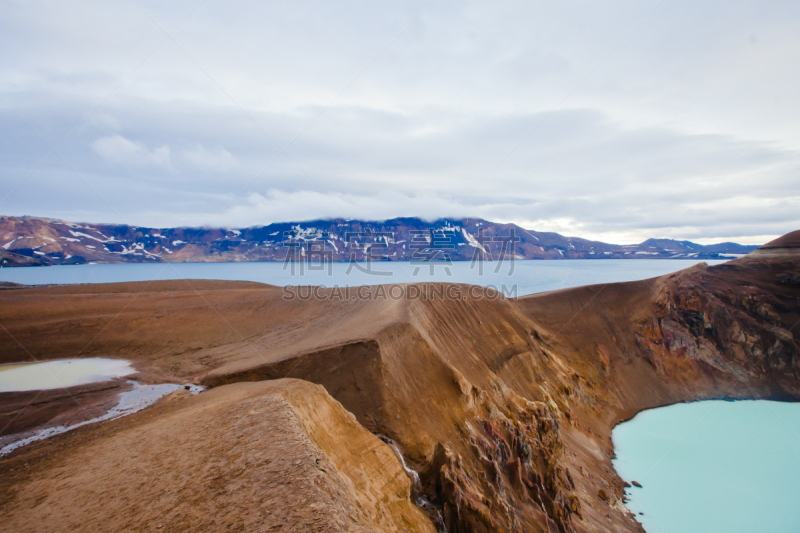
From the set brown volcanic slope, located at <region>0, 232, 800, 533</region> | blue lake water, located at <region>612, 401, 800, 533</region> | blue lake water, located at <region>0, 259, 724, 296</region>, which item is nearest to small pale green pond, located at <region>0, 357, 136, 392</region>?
brown volcanic slope, located at <region>0, 232, 800, 533</region>

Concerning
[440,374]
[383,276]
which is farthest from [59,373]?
[383,276]

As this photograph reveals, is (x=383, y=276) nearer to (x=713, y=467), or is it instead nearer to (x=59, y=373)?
(x=59, y=373)

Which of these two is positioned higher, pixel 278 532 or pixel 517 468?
pixel 278 532

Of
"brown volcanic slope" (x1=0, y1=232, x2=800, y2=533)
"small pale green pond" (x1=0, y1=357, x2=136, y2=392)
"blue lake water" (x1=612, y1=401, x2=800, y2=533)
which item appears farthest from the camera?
"blue lake water" (x1=612, y1=401, x2=800, y2=533)

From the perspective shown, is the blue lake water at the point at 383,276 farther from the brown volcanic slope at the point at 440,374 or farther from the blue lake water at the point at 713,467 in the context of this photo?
the blue lake water at the point at 713,467

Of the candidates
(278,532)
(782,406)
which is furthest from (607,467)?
(278,532)

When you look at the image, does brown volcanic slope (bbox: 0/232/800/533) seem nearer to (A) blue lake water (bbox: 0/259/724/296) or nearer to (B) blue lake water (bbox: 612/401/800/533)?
(B) blue lake water (bbox: 612/401/800/533)

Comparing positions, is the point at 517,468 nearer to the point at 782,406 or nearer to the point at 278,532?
the point at 278,532
